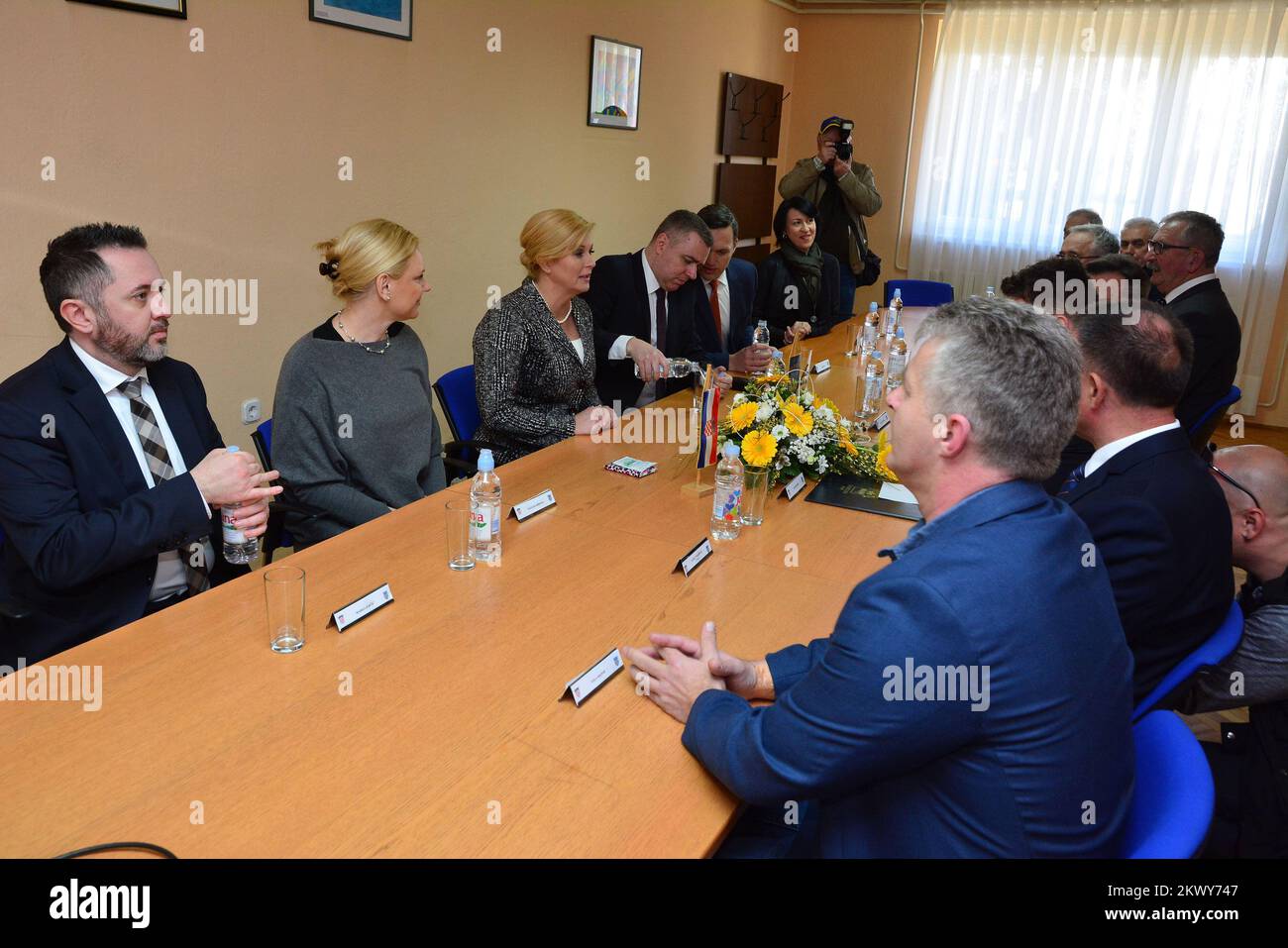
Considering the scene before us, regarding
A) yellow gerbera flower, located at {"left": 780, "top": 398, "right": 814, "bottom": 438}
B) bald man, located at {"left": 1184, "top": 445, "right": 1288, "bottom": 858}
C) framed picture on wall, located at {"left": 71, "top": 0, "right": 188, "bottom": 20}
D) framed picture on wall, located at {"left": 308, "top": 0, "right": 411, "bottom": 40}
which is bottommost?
bald man, located at {"left": 1184, "top": 445, "right": 1288, "bottom": 858}

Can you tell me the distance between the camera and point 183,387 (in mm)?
2293

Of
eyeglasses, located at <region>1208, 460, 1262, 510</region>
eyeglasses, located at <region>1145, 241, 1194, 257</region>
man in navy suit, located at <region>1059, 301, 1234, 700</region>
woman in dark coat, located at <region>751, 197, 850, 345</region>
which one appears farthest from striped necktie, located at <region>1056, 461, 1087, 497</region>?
woman in dark coat, located at <region>751, 197, 850, 345</region>

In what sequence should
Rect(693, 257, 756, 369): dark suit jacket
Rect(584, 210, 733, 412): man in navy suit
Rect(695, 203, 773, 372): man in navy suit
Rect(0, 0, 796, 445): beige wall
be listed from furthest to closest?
Rect(693, 257, 756, 369): dark suit jacket → Rect(695, 203, 773, 372): man in navy suit → Rect(584, 210, 733, 412): man in navy suit → Rect(0, 0, 796, 445): beige wall

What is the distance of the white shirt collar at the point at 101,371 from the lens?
2.02 metres

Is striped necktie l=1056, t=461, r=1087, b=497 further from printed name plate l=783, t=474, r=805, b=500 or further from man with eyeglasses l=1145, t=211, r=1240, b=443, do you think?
man with eyeglasses l=1145, t=211, r=1240, b=443

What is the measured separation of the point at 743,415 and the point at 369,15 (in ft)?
9.09

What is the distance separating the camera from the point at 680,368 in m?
3.68

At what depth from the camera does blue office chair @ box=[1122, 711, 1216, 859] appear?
3.60 ft

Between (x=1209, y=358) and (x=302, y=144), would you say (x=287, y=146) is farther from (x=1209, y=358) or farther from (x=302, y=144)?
(x=1209, y=358)

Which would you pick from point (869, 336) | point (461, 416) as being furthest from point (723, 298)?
point (461, 416)

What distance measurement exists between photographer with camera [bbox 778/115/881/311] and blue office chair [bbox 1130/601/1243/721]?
5.01 meters

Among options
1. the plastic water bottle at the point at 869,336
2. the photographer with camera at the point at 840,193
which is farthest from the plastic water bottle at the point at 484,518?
the photographer with camera at the point at 840,193

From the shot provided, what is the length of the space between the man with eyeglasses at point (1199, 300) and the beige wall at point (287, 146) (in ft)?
10.7
